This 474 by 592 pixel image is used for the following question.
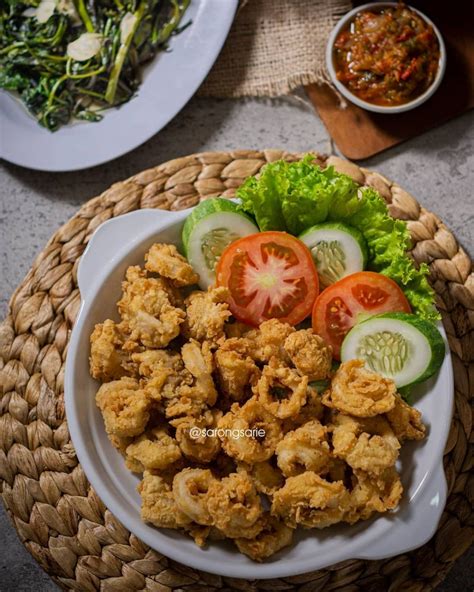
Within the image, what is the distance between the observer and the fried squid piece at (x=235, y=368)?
7.59 ft

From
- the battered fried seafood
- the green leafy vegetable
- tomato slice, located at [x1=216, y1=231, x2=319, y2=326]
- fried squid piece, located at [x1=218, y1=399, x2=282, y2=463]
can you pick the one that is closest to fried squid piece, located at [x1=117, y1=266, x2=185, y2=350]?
the battered fried seafood

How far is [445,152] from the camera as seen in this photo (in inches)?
135

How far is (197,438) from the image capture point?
2242 mm

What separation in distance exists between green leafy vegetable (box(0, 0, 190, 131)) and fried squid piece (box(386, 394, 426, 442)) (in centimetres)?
202

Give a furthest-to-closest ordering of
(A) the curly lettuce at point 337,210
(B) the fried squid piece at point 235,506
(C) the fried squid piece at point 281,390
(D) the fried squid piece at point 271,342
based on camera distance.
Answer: (A) the curly lettuce at point 337,210 → (D) the fried squid piece at point 271,342 → (C) the fried squid piece at point 281,390 → (B) the fried squid piece at point 235,506

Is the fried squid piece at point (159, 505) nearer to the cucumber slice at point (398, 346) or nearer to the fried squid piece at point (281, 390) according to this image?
the fried squid piece at point (281, 390)

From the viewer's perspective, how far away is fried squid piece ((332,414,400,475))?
7.20 feet

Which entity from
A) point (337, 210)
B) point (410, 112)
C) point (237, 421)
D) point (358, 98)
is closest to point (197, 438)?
point (237, 421)

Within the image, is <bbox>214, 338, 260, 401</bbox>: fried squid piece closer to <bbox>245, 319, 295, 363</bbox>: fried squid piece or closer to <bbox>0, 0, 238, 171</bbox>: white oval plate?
<bbox>245, 319, 295, 363</bbox>: fried squid piece

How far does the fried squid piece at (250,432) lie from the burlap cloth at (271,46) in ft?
5.89

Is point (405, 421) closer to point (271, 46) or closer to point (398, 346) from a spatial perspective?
point (398, 346)

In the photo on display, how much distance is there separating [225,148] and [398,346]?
5.12 feet

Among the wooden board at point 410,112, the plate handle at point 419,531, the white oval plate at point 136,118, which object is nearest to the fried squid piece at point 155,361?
the plate handle at point 419,531

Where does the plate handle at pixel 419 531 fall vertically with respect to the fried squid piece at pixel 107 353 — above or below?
below
